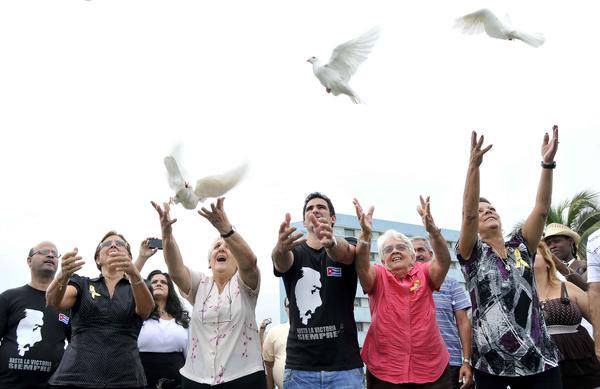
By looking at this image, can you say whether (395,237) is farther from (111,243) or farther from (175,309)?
(175,309)

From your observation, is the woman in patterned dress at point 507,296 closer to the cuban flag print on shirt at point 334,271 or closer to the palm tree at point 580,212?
the cuban flag print on shirt at point 334,271

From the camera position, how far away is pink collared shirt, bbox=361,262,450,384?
4328mm

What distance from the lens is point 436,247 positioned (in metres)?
4.56

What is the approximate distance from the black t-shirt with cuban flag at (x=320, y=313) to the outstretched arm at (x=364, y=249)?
0.07 meters

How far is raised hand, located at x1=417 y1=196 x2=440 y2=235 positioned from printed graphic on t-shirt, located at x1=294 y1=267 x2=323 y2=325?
842 mm

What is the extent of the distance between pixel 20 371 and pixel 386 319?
123 inches

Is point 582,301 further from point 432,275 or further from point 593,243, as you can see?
point 432,275

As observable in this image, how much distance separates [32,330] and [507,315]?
3.93 metres

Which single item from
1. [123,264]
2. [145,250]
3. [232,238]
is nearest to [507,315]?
[232,238]

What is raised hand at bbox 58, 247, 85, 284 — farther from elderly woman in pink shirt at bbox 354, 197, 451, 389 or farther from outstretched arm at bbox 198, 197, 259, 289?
elderly woman in pink shirt at bbox 354, 197, 451, 389

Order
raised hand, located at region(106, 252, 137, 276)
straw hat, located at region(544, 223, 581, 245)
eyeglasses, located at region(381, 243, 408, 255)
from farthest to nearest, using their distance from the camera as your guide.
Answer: straw hat, located at region(544, 223, 581, 245) < eyeglasses, located at region(381, 243, 408, 255) < raised hand, located at region(106, 252, 137, 276)

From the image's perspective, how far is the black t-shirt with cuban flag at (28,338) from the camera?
17.4 ft

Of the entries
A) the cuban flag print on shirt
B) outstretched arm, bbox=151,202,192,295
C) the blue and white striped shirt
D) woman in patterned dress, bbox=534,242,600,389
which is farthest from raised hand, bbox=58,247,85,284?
woman in patterned dress, bbox=534,242,600,389

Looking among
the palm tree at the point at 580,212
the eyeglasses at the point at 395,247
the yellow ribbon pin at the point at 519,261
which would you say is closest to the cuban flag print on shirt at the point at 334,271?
the eyeglasses at the point at 395,247
